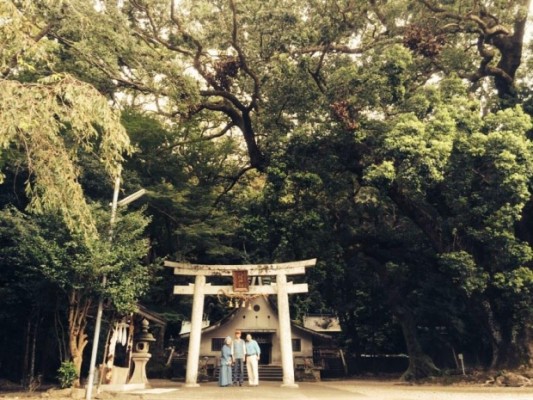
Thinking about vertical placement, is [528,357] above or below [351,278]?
below

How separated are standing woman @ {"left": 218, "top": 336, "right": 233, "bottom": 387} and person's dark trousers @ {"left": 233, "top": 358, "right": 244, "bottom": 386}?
266 millimetres

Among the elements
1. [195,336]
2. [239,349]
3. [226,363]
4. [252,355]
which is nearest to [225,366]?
[226,363]

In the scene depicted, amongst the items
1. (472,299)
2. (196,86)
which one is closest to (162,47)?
(196,86)

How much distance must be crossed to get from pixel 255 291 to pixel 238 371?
2685 mm

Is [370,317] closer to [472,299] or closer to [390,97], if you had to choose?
[472,299]

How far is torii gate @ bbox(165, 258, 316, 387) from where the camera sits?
48.8 feet

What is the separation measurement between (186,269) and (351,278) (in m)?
10.4

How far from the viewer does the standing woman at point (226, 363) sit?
547 inches

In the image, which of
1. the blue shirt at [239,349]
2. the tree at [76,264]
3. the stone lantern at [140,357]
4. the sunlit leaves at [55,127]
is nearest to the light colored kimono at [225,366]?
the blue shirt at [239,349]

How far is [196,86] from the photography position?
50.3ft

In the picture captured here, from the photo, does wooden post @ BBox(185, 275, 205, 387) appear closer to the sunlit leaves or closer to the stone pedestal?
the stone pedestal

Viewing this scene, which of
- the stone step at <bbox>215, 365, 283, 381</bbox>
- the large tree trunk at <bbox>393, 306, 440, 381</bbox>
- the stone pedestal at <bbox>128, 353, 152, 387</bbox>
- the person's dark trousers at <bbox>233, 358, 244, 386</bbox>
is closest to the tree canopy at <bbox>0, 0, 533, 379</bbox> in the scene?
the large tree trunk at <bbox>393, 306, 440, 381</bbox>

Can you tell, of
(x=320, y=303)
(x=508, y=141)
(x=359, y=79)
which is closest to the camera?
(x=508, y=141)

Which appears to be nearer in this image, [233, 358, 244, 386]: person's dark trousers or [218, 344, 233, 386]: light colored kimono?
[218, 344, 233, 386]: light colored kimono
